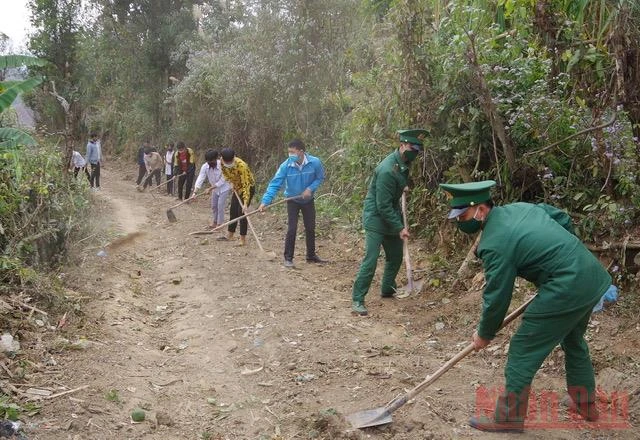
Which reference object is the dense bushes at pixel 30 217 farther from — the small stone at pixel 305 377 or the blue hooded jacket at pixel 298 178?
the small stone at pixel 305 377

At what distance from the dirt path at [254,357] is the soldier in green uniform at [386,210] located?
1.61ft

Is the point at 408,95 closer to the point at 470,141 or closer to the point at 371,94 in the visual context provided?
the point at 470,141

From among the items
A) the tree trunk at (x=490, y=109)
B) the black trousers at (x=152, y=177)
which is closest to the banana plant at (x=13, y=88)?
the tree trunk at (x=490, y=109)

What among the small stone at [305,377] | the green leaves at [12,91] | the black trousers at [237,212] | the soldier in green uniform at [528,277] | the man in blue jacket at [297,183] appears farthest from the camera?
the black trousers at [237,212]

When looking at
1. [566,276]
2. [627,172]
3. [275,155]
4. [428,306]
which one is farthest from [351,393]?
[275,155]

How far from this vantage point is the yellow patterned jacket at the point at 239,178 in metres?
10.1

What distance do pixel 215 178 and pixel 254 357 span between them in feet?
20.4

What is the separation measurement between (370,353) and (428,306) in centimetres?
156

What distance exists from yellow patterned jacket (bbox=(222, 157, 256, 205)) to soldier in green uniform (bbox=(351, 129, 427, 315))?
395cm

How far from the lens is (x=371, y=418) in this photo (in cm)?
410

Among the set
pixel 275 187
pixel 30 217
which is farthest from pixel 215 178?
pixel 30 217

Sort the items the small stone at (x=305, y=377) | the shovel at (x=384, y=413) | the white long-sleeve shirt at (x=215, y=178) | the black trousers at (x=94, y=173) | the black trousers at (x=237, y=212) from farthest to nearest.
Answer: the black trousers at (x=94, y=173) < the white long-sleeve shirt at (x=215, y=178) < the black trousers at (x=237, y=212) < the small stone at (x=305, y=377) < the shovel at (x=384, y=413)

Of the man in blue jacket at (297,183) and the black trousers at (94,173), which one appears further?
the black trousers at (94,173)

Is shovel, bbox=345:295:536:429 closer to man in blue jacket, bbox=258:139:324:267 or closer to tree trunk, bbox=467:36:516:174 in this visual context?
tree trunk, bbox=467:36:516:174
